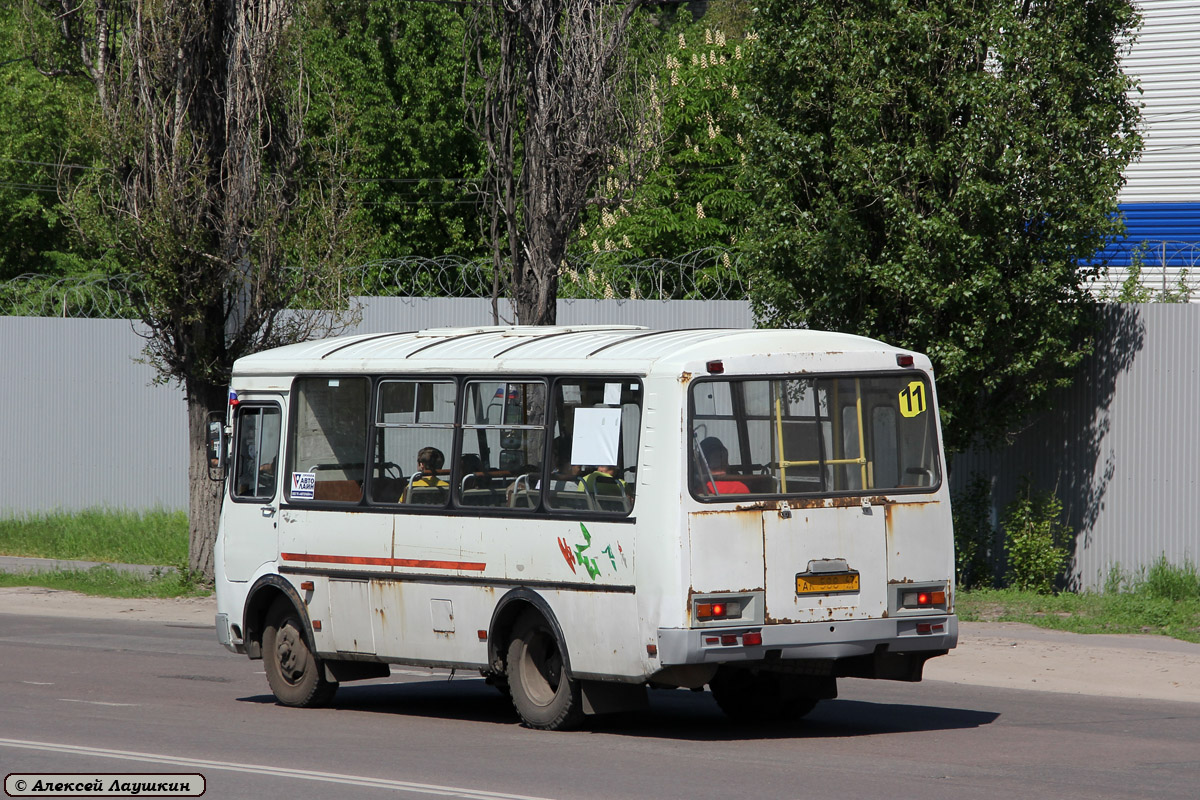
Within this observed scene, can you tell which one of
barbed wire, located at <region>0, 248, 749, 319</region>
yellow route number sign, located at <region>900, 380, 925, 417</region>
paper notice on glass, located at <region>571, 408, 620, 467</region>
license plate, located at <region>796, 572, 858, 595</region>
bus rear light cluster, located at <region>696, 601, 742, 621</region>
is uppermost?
barbed wire, located at <region>0, 248, 749, 319</region>

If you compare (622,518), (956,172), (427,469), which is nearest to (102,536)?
(956,172)

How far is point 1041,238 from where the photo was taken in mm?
17516

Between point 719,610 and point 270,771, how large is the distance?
2.75 meters

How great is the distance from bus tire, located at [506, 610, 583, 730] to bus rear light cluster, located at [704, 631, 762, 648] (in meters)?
1.27

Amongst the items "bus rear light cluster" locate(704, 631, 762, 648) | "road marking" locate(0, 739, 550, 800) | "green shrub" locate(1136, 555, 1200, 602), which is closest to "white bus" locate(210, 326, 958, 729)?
"bus rear light cluster" locate(704, 631, 762, 648)

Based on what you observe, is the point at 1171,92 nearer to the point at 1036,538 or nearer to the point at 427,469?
the point at 1036,538

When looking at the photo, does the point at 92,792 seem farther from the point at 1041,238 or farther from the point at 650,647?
the point at 1041,238

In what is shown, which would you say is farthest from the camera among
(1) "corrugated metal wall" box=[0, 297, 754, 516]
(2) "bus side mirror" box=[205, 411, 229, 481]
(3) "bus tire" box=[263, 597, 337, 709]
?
(1) "corrugated metal wall" box=[0, 297, 754, 516]

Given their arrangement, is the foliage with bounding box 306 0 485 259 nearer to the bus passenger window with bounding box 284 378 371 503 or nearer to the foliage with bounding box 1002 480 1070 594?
the foliage with bounding box 1002 480 1070 594

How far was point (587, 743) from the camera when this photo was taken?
10312 millimetres

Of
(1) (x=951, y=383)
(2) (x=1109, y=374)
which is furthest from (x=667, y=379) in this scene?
(2) (x=1109, y=374)

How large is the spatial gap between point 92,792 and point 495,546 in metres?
3.34

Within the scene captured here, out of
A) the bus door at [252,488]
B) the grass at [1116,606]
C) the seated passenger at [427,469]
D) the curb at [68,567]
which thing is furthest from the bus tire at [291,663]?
the curb at [68,567]

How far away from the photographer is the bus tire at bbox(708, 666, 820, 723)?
11289mm
